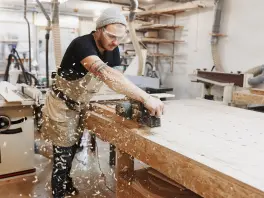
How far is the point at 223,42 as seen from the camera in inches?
149

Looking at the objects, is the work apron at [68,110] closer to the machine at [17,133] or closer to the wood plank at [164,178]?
the machine at [17,133]

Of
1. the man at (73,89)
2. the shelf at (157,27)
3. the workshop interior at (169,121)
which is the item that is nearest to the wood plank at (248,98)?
the workshop interior at (169,121)

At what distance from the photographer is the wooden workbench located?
0.85m

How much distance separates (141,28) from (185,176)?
4.05 meters

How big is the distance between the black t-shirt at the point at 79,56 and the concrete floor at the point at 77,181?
949 mm

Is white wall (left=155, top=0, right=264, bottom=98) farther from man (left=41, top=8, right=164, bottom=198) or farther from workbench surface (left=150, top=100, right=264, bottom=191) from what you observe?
man (left=41, top=8, right=164, bottom=198)

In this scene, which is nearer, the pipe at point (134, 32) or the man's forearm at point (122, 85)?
the man's forearm at point (122, 85)

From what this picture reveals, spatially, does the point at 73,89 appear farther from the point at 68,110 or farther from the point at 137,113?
the point at 137,113

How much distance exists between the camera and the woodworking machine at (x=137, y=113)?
4.37ft

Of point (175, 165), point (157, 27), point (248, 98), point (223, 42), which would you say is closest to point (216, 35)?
point (223, 42)

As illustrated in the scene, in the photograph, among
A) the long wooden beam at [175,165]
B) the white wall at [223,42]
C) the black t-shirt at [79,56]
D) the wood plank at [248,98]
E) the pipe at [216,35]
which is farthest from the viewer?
the pipe at [216,35]

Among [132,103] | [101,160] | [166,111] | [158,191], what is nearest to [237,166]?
[158,191]

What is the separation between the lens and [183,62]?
4.56 m

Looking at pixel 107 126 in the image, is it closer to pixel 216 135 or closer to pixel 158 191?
pixel 158 191
